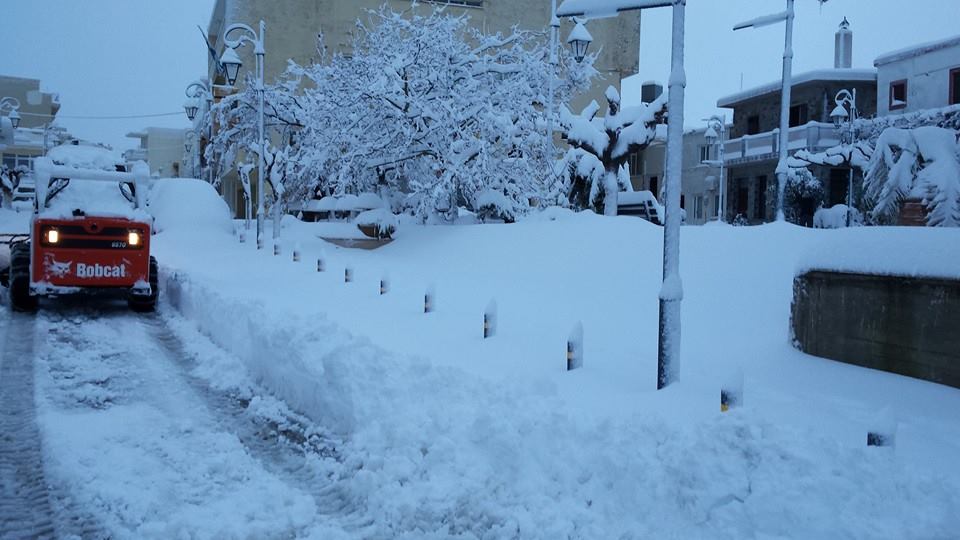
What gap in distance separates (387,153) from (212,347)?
11002 millimetres

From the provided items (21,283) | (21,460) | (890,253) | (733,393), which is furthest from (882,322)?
→ (21,283)

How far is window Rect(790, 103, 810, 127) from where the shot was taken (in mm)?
34031

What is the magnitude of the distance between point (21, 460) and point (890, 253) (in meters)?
7.46

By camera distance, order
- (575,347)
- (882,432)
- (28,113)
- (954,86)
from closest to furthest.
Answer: (882,432)
(575,347)
(954,86)
(28,113)

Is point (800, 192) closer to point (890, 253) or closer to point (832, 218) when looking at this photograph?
point (832, 218)

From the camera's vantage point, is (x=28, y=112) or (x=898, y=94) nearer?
(x=898, y=94)

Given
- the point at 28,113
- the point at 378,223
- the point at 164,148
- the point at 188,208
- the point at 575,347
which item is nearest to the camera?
the point at 575,347

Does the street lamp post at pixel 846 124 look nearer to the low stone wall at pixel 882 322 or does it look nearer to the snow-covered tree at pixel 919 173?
the snow-covered tree at pixel 919 173

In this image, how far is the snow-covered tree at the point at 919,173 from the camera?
31.0 feet

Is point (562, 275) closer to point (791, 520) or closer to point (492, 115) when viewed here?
point (492, 115)

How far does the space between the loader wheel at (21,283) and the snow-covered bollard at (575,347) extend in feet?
33.4

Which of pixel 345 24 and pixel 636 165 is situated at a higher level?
pixel 345 24

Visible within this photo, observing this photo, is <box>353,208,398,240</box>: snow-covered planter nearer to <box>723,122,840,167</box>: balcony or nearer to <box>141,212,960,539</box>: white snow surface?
<box>141,212,960,539</box>: white snow surface

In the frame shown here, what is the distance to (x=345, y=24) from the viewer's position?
3919 centimetres
